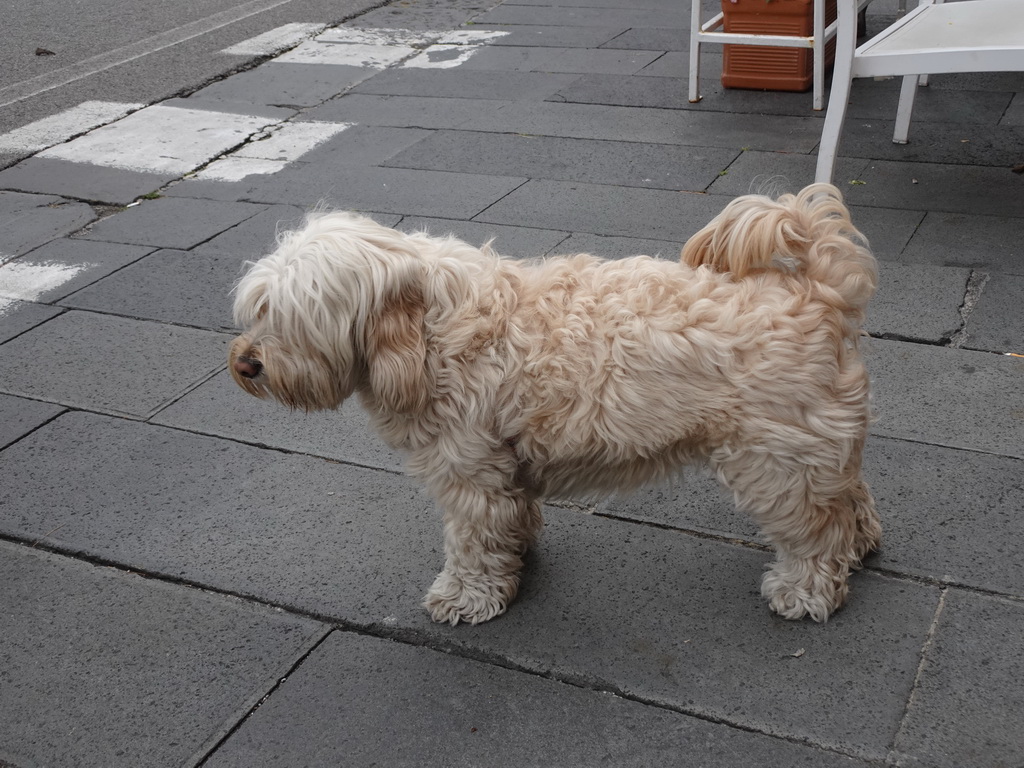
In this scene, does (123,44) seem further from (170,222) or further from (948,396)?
(948,396)

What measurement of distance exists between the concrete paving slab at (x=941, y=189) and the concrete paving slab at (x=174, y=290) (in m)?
3.37

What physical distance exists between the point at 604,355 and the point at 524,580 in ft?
3.13

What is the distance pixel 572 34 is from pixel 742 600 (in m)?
7.15

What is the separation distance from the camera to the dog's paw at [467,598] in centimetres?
307

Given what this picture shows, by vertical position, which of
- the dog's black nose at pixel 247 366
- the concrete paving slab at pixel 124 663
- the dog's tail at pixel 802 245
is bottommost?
the concrete paving slab at pixel 124 663

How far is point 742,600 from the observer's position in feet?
10.2

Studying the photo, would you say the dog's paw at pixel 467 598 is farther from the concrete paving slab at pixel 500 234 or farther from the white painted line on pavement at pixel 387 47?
the white painted line on pavement at pixel 387 47

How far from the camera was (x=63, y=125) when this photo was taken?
7.57 meters

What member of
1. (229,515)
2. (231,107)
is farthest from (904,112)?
(231,107)

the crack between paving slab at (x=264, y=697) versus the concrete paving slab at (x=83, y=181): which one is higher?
the concrete paving slab at (x=83, y=181)

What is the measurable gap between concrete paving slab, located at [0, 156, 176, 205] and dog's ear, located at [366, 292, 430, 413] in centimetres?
427

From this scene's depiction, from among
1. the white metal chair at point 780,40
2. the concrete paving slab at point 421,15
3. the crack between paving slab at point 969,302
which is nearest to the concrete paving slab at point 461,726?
the crack between paving slab at point 969,302

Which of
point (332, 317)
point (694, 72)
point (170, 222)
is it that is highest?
point (332, 317)

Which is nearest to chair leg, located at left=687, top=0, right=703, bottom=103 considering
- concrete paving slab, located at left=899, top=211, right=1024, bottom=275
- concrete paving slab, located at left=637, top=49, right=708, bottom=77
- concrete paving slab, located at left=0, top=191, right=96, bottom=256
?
concrete paving slab, located at left=637, top=49, right=708, bottom=77
